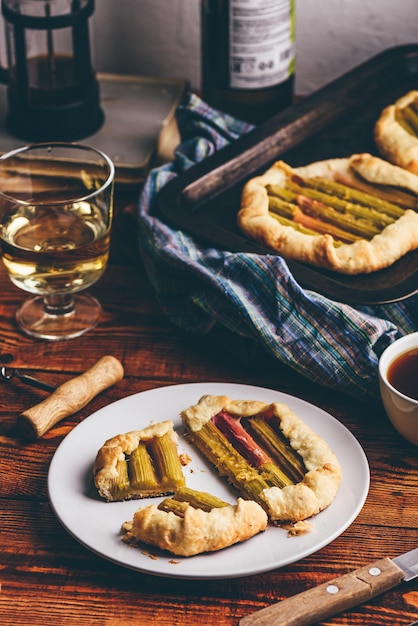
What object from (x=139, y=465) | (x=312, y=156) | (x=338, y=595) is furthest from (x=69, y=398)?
(x=312, y=156)

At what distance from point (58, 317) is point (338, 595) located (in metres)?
0.72

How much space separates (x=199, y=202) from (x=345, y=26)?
713mm

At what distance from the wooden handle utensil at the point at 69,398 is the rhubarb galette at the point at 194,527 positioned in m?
0.26

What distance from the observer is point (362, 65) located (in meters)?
2.04

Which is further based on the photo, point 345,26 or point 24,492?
point 345,26

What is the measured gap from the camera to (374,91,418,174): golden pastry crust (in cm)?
177

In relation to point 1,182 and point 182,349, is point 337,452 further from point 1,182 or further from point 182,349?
point 1,182

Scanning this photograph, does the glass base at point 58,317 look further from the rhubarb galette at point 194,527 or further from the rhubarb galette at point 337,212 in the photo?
the rhubarb galette at point 194,527

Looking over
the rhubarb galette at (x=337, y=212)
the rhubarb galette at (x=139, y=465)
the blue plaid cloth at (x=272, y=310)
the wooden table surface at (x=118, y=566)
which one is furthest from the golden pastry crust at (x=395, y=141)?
the rhubarb galette at (x=139, y=465)

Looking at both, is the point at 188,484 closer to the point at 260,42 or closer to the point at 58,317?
the point at 58,317

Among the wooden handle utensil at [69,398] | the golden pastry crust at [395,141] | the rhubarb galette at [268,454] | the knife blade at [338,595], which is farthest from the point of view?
the golden pastry crust at [395,141]

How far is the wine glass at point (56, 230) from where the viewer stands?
1.50 meters

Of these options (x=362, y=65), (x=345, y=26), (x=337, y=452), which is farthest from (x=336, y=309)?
(x=345, y=26)

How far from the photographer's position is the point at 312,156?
186 centimetres
